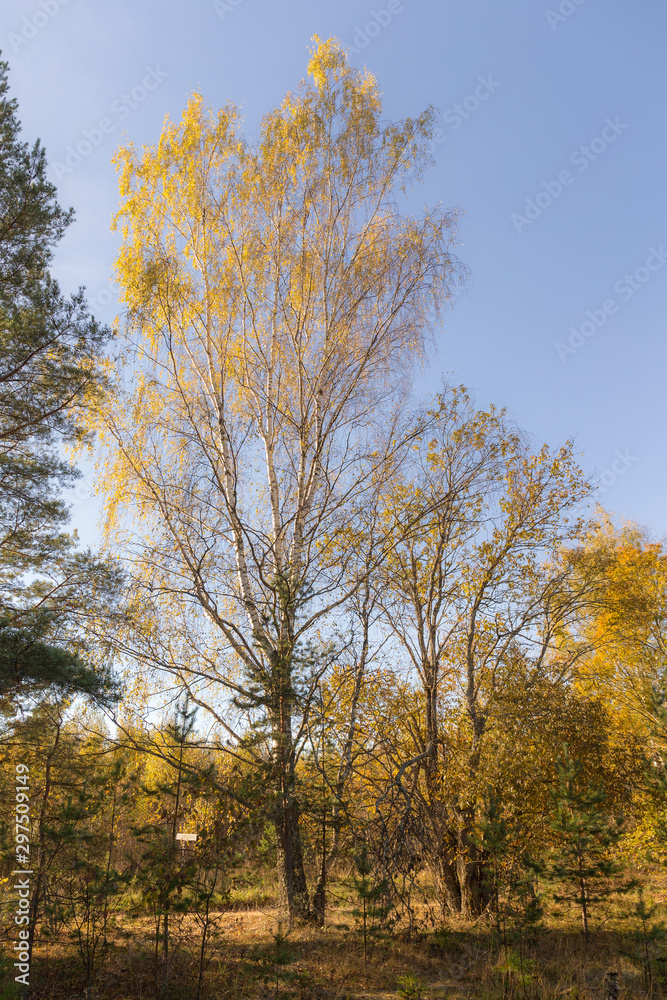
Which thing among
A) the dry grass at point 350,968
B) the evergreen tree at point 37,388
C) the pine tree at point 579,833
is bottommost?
the dry grass at point 350,968

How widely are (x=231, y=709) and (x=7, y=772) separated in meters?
2.88

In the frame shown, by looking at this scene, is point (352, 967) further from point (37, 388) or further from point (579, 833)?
point (37, 388)

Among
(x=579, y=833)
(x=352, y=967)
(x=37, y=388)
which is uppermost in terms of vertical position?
(x=37, y=388)

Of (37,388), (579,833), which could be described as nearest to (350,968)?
(579,833)

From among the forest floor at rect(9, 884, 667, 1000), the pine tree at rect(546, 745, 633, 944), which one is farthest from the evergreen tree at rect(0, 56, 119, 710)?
the pine tree at rect(546, 745, 633, 944)

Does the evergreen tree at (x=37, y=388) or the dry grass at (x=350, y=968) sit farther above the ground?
the evergreen tree at (x=37, y=388)

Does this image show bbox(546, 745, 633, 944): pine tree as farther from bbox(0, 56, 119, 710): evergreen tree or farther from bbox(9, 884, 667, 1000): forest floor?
bbox(0, 56, 119, 710): evergreen tree

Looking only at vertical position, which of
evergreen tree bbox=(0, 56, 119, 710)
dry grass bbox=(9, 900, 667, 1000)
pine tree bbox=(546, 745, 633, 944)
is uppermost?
evergreen tree bbox=(0, 56, 119, 710)

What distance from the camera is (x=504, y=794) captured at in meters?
7.51

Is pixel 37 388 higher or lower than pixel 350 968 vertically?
higher

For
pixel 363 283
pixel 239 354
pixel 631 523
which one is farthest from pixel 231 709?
pixel 631 523

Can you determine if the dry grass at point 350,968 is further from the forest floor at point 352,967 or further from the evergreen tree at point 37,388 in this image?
the evergreen tree at point 37,388

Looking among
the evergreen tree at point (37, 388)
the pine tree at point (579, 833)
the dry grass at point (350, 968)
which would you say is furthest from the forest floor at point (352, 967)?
the evergreen tree at point (37, 388)

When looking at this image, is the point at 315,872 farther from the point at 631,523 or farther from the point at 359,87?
the point at 631,523
